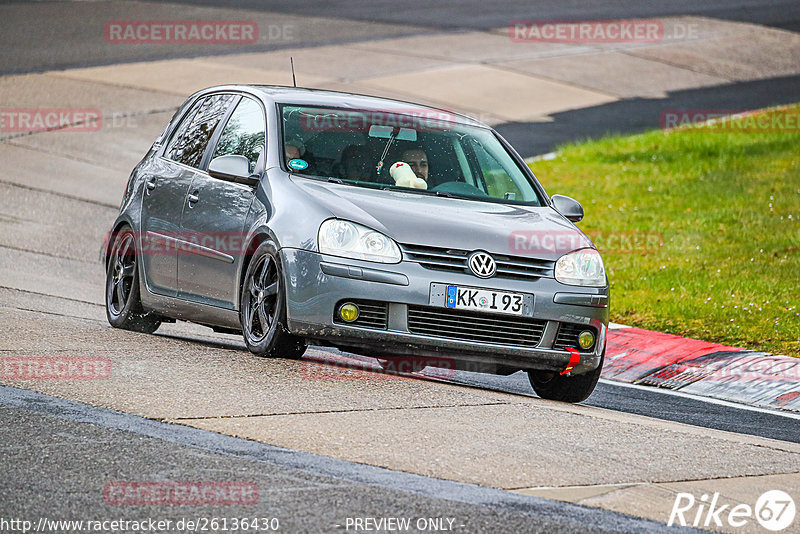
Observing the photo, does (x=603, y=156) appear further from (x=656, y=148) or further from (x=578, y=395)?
(x=578, y=395)

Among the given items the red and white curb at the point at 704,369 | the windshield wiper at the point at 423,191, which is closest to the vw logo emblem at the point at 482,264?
the windshield wiper at the point at 423,191

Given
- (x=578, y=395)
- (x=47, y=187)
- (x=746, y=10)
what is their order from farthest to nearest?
1. (x=746, y=10)
2. (x=47, y=187)
3. (x=578, y=395)

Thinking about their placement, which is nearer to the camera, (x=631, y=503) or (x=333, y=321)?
(x=631, y=503)

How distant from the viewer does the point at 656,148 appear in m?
21.2

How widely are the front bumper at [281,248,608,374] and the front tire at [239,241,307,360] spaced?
122mm

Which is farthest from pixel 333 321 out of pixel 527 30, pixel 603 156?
pixel 527 30

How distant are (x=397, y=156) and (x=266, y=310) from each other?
4.42 feet

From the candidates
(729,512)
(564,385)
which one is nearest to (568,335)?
(564,385)

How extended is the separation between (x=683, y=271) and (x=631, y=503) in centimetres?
833

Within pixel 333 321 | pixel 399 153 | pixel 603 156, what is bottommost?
pixel 603 156

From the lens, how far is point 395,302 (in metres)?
7.64

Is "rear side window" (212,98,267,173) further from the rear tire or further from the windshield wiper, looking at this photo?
the rear tire

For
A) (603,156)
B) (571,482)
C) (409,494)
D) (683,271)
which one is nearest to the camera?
(409,494)

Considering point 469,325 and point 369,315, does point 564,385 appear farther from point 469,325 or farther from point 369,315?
point 369,315
